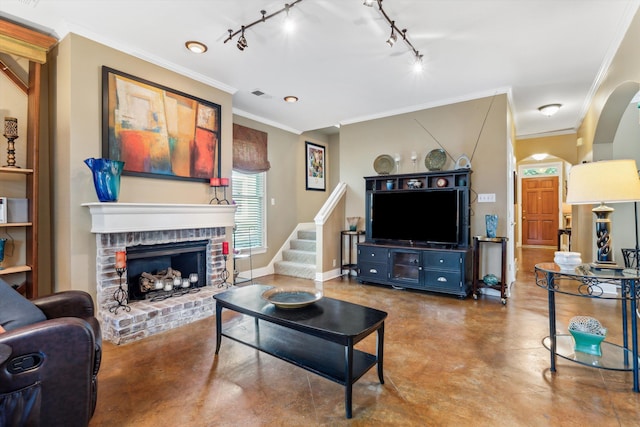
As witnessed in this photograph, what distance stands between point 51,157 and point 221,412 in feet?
9.74

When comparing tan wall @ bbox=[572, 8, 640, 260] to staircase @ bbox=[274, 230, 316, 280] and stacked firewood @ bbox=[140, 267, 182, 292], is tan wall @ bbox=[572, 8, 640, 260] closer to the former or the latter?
staircase @ bbox=[274, 230, 316, 280]

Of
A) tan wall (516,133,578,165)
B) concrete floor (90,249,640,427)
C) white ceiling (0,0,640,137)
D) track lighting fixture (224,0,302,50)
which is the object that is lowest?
concrete floor (90,249,640,427)

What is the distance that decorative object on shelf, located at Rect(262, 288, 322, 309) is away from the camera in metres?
2.17

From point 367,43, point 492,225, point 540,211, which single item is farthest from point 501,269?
point 540,211

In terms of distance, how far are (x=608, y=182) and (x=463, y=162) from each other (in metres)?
2.40

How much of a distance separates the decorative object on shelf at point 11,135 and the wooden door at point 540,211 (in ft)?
37.6

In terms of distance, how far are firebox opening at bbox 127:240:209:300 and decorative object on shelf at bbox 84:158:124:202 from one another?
0.60 metres

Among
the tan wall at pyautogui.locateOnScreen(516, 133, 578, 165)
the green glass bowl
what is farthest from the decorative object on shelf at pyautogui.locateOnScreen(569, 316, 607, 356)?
the tan wall at pyautogui.locateOnScreen(516, 133, 578, 165)

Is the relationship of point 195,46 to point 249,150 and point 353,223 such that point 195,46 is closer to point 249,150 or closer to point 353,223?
point 249,150

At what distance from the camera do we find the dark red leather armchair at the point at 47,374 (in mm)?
1274

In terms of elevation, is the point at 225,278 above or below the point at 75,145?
below

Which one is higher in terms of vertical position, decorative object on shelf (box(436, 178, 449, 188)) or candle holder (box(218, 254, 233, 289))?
decorative object on shelf (box(436, 178, 449, 188))

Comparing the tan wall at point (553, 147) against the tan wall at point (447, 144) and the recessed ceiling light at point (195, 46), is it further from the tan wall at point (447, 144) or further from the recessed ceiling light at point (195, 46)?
the recessed ceiling light at point (195, 46)

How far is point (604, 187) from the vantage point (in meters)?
2.21
